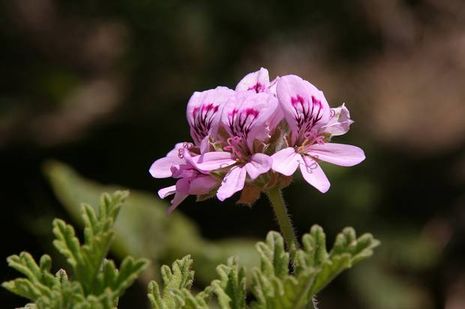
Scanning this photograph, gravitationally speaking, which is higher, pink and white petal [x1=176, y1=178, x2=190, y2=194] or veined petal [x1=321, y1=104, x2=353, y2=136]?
veined petal [x1=321, y1=104, x2=353, y2=136]

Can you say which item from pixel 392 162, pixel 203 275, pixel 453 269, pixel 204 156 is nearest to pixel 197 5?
pixel 392 162

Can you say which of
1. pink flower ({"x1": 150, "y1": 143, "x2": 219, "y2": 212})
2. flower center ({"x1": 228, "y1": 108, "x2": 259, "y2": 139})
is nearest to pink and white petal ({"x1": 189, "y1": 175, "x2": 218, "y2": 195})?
pink flower ({"x1": 150, "y1": 143, "x2": 219, "y2": 212})

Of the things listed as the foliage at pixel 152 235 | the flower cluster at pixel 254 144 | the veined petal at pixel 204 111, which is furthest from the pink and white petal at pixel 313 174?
the foliage at pixel 152 235

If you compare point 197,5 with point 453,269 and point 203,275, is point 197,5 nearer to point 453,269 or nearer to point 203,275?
point 453,269

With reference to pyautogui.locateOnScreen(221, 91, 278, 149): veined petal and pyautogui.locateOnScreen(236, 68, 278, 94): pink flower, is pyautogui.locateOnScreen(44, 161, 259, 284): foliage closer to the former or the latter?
pyautogui.locateOnScreen(236, 68, 278, 94): pink flower

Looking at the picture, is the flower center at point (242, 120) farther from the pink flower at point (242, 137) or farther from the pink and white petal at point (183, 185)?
the pink and white petal at point (183, 185)
